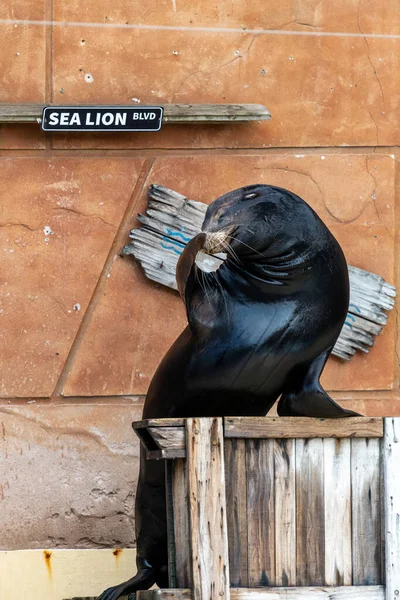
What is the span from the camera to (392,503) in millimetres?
4305

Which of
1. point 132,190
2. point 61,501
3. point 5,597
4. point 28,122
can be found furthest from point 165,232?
point 5,597

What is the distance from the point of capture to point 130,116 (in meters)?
6.11

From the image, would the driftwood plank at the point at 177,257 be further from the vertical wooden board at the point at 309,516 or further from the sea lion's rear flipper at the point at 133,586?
the vertical wooden board at the point at 309,516

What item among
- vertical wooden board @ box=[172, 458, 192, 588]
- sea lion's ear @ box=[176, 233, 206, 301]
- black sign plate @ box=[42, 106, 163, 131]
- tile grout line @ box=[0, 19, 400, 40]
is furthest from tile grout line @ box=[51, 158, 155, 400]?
vertical wooden board @ box=[172, 458, 192, 588]

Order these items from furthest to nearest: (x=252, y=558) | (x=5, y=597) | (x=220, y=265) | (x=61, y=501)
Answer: (x=61, y=501) < (x=5, y=597) < (x=220, y=265) < (x=252, y=558)

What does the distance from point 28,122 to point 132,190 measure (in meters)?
0.58

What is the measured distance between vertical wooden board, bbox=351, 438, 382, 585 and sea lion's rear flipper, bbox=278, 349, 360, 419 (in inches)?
8.7

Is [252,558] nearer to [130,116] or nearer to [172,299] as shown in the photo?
[172,299]

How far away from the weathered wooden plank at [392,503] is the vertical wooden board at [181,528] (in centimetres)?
66

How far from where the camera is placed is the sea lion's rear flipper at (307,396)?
14.8ft

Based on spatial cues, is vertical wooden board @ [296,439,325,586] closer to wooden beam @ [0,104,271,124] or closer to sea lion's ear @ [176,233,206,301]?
sea lion's ear @ [176,233,206,301]

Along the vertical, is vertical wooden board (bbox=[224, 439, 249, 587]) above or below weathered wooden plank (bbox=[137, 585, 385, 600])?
above

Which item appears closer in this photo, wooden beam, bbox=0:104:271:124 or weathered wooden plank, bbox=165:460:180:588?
weathered wooden plank, bbox=165:460:180:588

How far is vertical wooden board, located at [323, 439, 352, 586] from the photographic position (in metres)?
4.29
